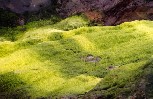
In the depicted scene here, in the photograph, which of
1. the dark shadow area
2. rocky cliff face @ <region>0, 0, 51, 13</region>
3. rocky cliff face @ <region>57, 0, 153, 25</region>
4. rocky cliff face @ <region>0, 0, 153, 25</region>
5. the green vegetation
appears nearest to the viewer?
the green vegetation

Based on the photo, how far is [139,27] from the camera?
115 ft

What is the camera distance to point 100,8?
4344 centimetres

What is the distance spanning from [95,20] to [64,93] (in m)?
20.9

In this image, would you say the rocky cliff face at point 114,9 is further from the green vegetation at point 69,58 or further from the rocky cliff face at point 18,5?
the green vegetation at point 69,58

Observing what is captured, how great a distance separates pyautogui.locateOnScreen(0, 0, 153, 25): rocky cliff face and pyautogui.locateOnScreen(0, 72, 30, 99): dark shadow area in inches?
706

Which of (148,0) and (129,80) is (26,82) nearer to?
(129,80)

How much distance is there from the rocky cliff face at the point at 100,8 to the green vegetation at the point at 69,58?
5.34 metres

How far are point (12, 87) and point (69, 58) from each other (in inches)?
249

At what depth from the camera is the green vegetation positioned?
970 inches

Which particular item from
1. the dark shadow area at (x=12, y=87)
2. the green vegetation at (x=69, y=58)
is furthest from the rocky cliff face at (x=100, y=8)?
the dark shadow area at (x=12, y=87)

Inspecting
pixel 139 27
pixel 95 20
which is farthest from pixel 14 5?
pixel 139 27

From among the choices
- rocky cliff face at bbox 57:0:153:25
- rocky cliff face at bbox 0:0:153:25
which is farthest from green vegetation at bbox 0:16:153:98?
rocky cliff face at bbox 0:0:153:25

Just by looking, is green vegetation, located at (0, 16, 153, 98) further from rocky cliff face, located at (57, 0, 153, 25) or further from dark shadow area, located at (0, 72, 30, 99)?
rocky cliff face, located at (57, 0, 153, 25)

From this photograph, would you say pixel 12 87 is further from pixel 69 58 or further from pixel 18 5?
pixel 18 5
